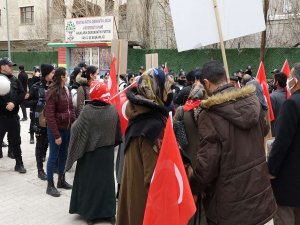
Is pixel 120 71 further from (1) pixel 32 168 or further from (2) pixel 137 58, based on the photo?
(2) pixel 137 58

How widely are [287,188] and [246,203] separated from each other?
86cm

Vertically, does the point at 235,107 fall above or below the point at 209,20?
below

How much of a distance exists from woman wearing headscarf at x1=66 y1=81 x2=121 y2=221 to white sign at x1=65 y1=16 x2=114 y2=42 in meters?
15.8

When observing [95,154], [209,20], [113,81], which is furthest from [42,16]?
[209,20]

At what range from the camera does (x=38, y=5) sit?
37.1 m

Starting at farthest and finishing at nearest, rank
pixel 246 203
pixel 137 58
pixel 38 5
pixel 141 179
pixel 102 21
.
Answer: pixel 38 5
pixel 137 58
pixel 102 21
pixel 141 179
pixel 246 203

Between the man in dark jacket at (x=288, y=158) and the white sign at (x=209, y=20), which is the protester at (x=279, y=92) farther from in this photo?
the white sign at (x=209, y=20)

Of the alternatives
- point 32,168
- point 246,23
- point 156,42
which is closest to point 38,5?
point 156,42

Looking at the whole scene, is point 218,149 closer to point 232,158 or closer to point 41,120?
point 232,158

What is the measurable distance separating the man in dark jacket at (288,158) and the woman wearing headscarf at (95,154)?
2091 millimetres

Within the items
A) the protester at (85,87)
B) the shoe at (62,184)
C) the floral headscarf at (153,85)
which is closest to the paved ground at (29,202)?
the shoe at (62,184)

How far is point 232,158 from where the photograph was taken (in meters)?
2.74

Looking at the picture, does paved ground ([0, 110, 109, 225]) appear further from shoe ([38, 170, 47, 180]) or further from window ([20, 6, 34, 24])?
window ([20, 6, 34, 24])

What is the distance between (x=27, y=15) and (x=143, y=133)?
39660mm
